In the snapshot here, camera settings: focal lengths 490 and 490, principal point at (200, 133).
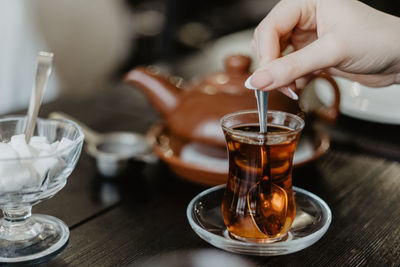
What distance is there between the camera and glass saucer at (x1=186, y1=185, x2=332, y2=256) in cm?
46

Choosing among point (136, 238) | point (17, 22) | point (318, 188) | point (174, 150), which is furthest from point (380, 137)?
point (17, 22)

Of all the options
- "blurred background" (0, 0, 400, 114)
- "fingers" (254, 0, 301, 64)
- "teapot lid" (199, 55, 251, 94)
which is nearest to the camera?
"fingers" (254, 0, 301, 64)

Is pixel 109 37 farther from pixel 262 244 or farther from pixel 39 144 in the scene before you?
pixel 262 244

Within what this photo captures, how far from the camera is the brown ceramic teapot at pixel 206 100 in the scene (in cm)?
69

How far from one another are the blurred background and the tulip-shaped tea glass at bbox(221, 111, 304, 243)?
2.10 ft

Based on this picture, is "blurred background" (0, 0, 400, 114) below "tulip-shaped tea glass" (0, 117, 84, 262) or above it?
below

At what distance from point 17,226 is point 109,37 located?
1.85 metres

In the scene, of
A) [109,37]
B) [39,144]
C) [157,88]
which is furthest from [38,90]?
[109,37]

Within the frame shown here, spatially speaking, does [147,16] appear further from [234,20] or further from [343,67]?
[343,67]

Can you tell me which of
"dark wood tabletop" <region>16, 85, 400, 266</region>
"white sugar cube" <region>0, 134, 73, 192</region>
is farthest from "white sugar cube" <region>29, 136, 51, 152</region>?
"dark wood tabletop" <region>16, 85, 400, 266</region>

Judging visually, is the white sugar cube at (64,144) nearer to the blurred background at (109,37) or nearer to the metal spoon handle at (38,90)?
the metal spoon handle at (38,90)

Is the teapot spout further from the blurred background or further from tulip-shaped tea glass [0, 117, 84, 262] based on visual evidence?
the blurred background

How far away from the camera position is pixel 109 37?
2.27m

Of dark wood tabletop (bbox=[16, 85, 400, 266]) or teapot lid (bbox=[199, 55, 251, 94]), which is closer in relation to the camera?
dark wood tabletop (bbox=[16, 85, 400, 266])
